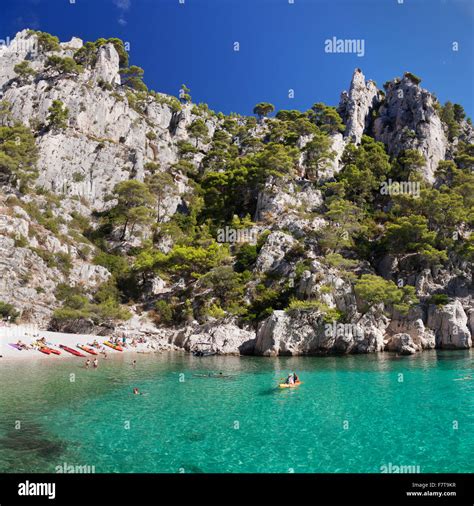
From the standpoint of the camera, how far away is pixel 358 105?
88375 millimetres

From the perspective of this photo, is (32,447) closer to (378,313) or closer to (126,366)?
(126,366)

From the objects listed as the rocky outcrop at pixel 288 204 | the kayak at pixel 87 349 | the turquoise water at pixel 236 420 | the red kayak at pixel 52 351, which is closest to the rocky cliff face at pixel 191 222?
the rocky outcrop at pixel 288 204

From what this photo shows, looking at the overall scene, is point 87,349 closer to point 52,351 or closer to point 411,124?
point 52,351

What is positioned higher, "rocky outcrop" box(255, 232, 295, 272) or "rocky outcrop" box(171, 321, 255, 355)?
"rocky outcrop" box(255, 232, 295, 272)

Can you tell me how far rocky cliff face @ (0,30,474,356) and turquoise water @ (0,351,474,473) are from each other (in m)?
12.9

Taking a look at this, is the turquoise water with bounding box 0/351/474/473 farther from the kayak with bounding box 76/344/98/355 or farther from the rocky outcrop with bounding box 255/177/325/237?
the rocky outcrop with bounding box 255/177/325/237

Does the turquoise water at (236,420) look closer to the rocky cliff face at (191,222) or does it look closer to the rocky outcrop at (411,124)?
the rocky cliff face at (191,222)

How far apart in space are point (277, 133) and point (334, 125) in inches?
505

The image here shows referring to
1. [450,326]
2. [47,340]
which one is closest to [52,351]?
[47,340]

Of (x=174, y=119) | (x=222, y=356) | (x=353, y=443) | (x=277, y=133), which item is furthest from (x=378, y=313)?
(x=174, y=119)

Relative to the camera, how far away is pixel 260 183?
67062 millimetres

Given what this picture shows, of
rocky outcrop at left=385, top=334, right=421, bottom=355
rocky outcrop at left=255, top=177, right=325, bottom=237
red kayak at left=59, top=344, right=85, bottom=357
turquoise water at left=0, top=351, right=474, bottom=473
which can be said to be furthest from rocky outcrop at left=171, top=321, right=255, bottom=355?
rocky outcrop at left=255, top=177, right=325, bottom=237

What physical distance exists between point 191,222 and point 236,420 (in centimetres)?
5274

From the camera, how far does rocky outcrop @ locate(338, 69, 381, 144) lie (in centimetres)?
8481
